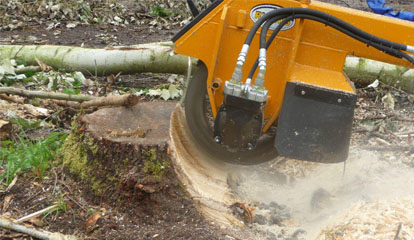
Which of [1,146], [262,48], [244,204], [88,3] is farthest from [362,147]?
[88,3]

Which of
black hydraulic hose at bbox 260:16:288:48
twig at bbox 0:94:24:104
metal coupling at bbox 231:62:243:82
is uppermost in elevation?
black hydraulic hose at bbox 260:16:288:48

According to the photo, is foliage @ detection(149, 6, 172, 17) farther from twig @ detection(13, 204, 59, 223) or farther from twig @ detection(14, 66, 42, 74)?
twig @ detection(13, 204, 59, 223)

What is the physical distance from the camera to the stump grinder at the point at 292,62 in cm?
274

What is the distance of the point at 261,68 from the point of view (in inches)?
97.2

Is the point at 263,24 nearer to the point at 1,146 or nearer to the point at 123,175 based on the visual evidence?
the point at 123,175

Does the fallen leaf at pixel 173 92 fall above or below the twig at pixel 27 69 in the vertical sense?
above

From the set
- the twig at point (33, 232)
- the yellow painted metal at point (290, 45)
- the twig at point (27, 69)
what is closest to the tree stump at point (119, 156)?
the twig at point (33, 232)

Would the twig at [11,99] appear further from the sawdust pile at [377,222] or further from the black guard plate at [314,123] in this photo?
the sawdust pile at [377,222]

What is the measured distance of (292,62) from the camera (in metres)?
2.93

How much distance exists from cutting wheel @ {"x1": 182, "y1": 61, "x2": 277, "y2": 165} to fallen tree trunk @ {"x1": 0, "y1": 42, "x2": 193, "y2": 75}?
1.71 m

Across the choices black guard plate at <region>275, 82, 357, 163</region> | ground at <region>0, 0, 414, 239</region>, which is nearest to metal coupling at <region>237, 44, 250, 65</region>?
black guard plate at <region>275, 82, 357, 163</region>

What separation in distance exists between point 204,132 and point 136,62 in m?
2.01

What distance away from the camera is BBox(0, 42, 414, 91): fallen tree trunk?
494cm

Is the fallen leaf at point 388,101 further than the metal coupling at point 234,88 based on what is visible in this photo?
Yes
